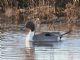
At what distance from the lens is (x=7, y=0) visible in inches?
915

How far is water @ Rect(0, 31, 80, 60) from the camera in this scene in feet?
34.3

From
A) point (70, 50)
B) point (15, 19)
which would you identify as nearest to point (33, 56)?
point (70, 50)

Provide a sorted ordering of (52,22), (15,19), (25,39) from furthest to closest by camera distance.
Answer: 1. (15,19)
2. (52,22)
3. (25,39)

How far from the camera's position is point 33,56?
10.6 meters

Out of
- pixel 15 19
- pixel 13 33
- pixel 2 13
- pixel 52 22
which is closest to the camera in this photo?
pixel 13 33

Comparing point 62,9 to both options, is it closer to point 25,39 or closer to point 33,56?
point 25,39

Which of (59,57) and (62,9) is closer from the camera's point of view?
(59,57)

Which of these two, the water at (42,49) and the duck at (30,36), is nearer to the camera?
the water at (42,49)

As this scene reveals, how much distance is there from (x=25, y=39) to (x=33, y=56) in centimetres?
288

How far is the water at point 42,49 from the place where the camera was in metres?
10.4

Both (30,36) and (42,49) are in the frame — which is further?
(30,36)

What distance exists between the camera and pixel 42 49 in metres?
11.6

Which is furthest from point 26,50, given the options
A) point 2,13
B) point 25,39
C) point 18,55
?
point 2,13

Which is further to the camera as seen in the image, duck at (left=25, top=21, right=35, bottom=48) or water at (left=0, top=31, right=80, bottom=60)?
duck at (left=25, top=21, right=35, bottom=48)
